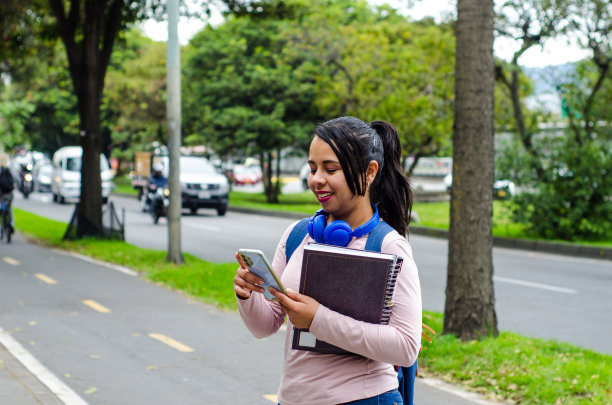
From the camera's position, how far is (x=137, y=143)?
46.8 m

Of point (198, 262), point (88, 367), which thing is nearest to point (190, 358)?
point (88, 367)

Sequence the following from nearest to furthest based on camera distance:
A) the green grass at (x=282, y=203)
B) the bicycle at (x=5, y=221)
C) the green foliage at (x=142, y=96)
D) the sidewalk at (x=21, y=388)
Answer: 1. the sidewalk at (x=21, y=388)
2. the bicycle at (x=5, y=221)
3. the green grass at (x=282, y=203)
4. the green foliage at (x=142, y=96)

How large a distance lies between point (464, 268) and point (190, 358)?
233 centimetres

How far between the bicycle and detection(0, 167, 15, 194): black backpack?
0.24 meters

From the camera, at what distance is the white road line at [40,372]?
5.34 metres

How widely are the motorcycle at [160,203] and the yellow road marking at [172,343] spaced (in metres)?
13.7

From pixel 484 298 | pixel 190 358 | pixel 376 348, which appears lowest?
pixel 190 358

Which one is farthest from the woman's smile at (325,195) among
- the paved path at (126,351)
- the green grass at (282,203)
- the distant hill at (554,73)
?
the green grass at (282,203)

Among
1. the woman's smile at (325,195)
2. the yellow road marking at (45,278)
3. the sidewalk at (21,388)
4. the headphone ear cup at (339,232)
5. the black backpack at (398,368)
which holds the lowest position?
the yellow road marking at (45,278)

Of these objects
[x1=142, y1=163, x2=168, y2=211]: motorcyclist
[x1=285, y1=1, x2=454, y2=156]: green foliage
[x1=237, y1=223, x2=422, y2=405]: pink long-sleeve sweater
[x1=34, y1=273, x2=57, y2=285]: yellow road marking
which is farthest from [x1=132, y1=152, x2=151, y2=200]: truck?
[x1=237, y1=223, x2=422, y2=405]: pink long-sleeve sweater

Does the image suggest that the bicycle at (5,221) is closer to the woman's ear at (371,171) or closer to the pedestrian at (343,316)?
the pedestrian at (343,316)

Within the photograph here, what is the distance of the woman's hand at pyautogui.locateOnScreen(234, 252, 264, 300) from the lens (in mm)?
2304

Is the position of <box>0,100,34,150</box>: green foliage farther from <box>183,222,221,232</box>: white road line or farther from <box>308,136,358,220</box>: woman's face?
<box>308,136,358,220</box>: woman's face

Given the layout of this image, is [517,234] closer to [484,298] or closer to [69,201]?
[484,298]
